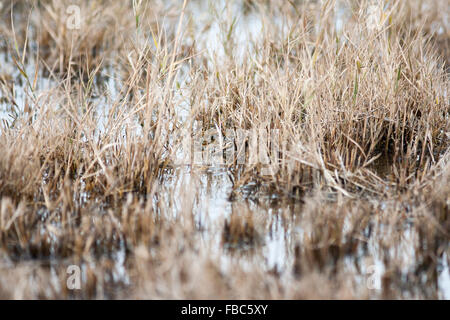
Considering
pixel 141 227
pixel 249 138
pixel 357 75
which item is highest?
pixel 357 75

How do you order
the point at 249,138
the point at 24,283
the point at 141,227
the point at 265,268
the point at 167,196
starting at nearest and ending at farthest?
the point at 24,283
the point at 265,268
the point at 141,227
the point at 167,196
the point at 249,138

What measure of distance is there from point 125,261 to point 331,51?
183 centimetres

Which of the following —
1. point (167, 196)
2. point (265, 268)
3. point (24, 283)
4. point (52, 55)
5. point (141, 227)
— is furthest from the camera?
point (52, 55)

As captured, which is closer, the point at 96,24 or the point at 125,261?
the point at 125,261

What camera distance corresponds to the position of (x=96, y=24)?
202 inches

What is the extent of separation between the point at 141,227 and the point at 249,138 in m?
1.05

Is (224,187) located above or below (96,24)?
below

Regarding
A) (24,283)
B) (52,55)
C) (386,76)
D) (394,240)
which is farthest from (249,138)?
(52,55)

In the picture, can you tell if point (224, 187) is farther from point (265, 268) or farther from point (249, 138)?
point (265, 268)

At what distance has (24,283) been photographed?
77.7 inches

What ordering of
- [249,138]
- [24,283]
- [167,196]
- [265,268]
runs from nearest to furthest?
[24,283]
[265,268]
[167,196]
[249,138]

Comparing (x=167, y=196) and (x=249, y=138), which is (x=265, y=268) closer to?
(x=167, y=196)

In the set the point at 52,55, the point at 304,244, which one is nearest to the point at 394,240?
the point at 304,244

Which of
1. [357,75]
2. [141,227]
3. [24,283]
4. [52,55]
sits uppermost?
[52,55]
